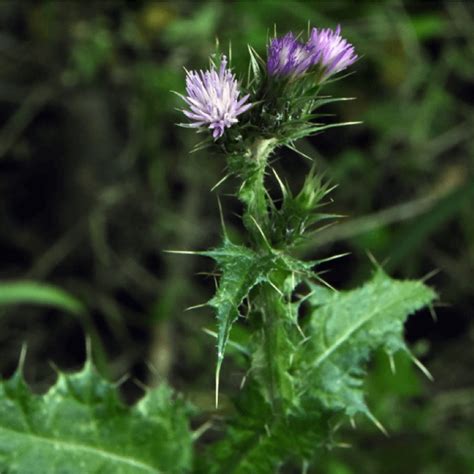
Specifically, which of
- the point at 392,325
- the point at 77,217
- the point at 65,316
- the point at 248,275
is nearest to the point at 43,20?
the point at 77,217

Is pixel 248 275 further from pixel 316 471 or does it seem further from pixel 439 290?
pixel 439 290

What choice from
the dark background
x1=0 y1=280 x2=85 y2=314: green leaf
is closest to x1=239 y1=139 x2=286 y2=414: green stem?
x1=0 y1=280 x2=85 y2=314: green leaf

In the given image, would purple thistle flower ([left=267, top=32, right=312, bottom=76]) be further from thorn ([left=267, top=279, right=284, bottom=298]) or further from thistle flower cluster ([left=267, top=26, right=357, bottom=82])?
thorn ([left=267, top=279, right=284, bottom=298])

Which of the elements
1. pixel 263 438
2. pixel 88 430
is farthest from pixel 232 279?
pixel 88 430

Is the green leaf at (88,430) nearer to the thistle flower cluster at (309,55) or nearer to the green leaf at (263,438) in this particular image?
the green leaf at (263,438)

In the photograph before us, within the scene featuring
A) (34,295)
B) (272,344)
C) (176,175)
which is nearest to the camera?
(272,344)

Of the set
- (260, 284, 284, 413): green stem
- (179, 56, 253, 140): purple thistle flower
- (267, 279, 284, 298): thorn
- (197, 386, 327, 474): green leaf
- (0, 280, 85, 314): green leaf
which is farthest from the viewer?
(0, 280, 85, 314): green leaf

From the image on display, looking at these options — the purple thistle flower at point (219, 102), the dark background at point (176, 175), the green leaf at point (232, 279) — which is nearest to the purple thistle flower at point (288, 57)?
the purple thistle flower at point (219, 102)

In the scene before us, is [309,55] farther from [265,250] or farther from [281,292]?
[281,292]
